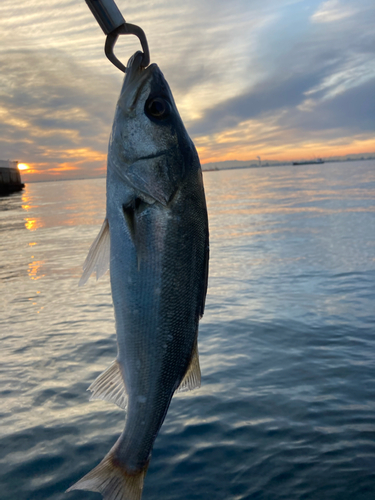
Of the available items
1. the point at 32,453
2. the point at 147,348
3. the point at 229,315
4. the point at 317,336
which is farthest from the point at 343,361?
the point at 147,348

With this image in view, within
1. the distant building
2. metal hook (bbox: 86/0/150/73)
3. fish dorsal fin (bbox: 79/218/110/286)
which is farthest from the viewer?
the distant building

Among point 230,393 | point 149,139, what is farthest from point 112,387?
point 230,393

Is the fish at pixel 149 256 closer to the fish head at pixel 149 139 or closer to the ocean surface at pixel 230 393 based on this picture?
the fish head at pixel 149 139

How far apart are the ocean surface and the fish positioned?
2.75 meters

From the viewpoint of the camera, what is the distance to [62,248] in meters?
22.3

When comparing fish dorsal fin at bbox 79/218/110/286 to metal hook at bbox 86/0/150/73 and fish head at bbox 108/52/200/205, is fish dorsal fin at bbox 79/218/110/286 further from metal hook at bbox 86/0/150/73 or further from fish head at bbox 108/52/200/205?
metal hook at bbox 86/0/150/73

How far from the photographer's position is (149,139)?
8.65 ft

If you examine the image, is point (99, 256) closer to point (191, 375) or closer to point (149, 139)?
point (149, 139)

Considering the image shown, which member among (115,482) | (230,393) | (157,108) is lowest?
(230,393)

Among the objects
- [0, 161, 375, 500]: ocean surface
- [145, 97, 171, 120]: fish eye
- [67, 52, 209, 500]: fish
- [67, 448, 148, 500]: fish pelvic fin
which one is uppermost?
[145, 97, 171, 120]: fish eye

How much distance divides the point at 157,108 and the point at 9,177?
365 feet

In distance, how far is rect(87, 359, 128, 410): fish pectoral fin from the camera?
2.82 meters

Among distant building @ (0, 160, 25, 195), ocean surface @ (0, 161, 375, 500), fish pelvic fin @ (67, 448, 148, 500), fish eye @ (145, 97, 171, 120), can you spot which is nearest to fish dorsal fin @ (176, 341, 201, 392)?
fish pelvic fin @ (67, 448, 148, 500)

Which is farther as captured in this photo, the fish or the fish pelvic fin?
the fish pelvic fin
